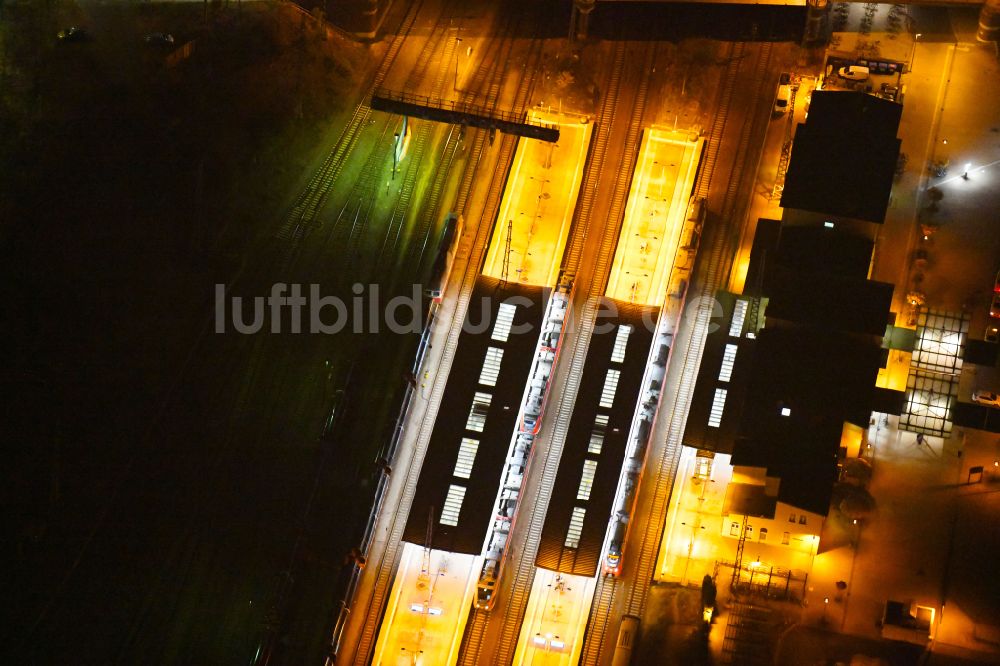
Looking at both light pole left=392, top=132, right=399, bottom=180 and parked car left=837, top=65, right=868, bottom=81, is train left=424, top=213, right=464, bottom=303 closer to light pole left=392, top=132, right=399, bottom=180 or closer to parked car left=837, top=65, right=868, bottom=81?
light pole left=392, top=132, right=399, bottom=180

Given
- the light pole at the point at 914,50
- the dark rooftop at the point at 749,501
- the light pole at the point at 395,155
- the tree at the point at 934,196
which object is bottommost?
the dark rooftop at the point at 749,501

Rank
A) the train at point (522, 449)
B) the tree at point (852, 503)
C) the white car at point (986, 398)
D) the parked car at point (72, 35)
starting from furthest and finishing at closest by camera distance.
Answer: the parked car at point (72, 35) < the white car at point (986, 398) < the tree at point (852, 503) < the train at point (522, 449)

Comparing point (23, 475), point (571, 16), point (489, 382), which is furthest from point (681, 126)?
point (23, 475)

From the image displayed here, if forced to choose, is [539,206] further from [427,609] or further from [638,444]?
[427,609]

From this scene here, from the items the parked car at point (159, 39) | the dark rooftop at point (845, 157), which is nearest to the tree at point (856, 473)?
the dark rooftop at point (845, 157)

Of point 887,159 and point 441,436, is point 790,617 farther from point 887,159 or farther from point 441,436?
point 887,159

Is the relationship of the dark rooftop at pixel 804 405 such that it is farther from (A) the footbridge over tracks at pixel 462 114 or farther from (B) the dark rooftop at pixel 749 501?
(A) the footbridge over tracks at pixel 462 114

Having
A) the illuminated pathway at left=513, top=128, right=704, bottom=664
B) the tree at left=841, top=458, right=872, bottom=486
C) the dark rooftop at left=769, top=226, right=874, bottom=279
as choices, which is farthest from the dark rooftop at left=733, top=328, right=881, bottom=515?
the illuminated pathway at left=513, top=128, right=704, bottom=664
